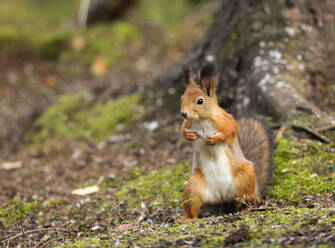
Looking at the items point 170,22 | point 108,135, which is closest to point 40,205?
point 108,135

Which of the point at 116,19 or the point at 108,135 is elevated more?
the point at 116,19

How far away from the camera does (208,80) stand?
3.24 metres

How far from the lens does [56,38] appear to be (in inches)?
381

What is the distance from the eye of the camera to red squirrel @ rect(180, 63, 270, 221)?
3170 millimetres

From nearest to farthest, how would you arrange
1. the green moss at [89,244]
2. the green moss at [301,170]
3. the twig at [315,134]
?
the green moss at [89,244] < the green moss at [301,170] < the twig at [315,134]

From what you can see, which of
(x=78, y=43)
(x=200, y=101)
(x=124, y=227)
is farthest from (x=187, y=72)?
(x=78, y=43)

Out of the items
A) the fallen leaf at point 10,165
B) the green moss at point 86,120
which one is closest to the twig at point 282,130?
the green moss at point 86,120

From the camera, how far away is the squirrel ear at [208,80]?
10.5 ft

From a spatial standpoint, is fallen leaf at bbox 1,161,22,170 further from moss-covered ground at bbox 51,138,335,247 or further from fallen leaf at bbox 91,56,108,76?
fallen leaf at bbox 91,56,108,76

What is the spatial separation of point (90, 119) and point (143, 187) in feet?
7.76

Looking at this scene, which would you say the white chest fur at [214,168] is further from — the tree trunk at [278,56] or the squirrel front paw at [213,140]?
the tree trunk at [278,56]

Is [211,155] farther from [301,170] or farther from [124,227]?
[301,170]

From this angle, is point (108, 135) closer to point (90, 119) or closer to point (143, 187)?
point (90, 119)

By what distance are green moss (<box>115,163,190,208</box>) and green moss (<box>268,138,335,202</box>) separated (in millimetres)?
875
